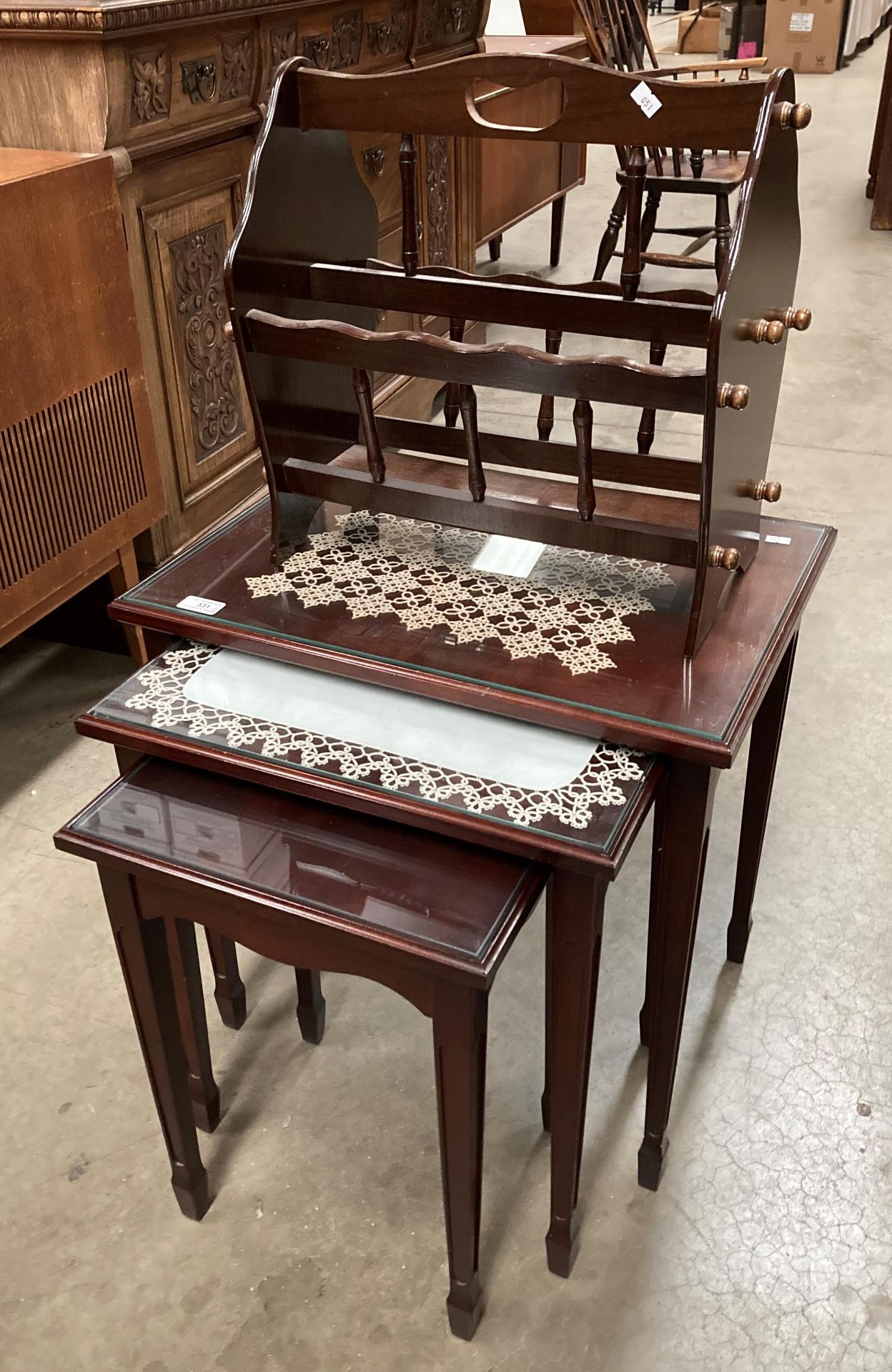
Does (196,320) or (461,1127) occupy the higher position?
(196,320)

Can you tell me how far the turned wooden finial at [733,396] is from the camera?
103cm

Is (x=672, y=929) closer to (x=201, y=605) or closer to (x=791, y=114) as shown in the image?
(x=201, y=605)

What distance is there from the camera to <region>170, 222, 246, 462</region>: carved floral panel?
2184 mm

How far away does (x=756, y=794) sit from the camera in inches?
64.1

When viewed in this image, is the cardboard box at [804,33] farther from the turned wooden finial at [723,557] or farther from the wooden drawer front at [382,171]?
the turned wooden finial at [723,557]

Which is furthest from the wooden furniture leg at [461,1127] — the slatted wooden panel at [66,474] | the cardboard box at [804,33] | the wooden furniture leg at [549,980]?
the cardboard box at [804,33]

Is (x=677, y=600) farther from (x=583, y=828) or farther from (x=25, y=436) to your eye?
(x=25, y=436)

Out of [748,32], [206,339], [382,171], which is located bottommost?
[748,32]

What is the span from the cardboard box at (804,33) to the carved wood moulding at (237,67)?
7072mm

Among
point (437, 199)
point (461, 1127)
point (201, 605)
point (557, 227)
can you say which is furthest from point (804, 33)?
point (461, 1127)

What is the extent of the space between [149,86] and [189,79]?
0.12 metres

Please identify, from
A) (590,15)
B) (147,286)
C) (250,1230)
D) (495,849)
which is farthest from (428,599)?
(590,15)

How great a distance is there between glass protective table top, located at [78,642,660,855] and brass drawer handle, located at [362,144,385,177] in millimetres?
1855

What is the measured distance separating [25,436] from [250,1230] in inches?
49.8
